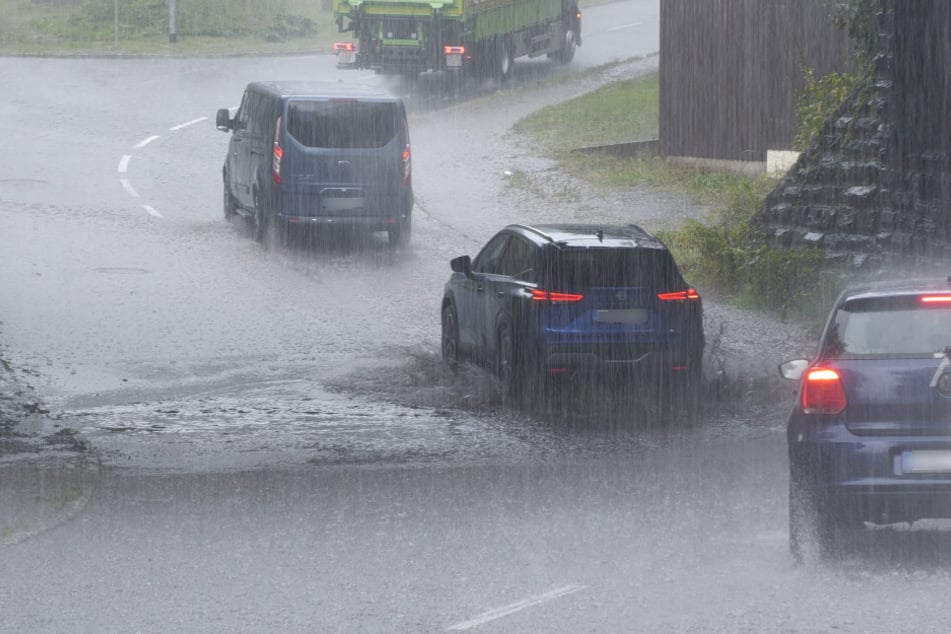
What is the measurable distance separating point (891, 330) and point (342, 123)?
47.6ft

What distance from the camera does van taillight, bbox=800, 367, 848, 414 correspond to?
27.2ft

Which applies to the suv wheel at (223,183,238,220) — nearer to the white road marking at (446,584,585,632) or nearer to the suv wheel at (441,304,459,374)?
the suv wheel at (441,304,459,374)

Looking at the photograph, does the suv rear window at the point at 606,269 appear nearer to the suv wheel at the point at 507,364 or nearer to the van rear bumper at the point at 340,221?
the suv wheel at the point at 507,364

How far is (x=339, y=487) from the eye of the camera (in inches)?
428

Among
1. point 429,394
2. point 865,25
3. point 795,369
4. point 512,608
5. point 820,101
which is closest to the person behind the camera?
point 512,608

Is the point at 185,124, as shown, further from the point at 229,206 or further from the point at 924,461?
the point at 924,461

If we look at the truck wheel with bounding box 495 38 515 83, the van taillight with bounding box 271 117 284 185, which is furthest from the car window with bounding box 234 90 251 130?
the truck wheel with bounding box 495 38 515 83

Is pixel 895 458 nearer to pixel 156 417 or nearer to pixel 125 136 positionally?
pixel 156 417

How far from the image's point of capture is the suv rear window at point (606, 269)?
13.5 m

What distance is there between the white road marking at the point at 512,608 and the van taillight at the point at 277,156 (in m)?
14.5

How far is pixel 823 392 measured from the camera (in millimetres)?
8328

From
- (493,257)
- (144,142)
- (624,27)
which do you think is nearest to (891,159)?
(493,257)

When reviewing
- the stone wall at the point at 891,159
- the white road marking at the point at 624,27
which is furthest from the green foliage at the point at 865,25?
the white road marking at the point at 624,27

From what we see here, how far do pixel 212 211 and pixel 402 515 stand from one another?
16.6 meters
